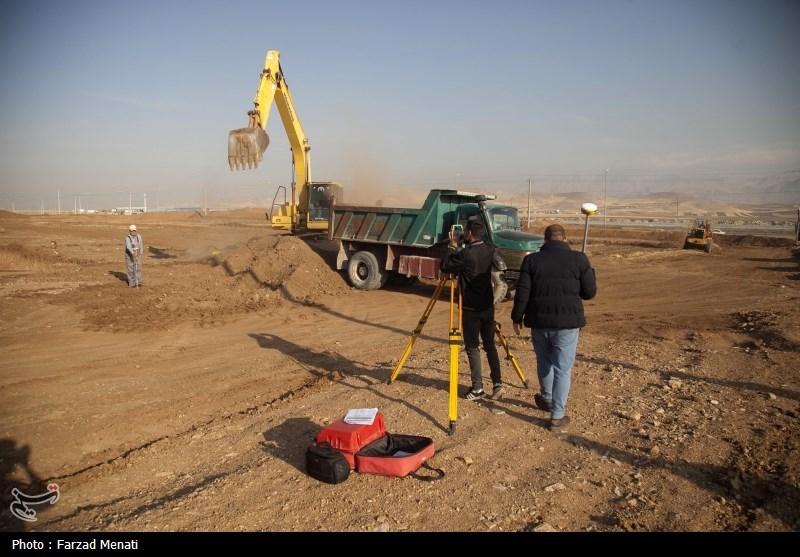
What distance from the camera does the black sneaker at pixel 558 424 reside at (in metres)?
5.37

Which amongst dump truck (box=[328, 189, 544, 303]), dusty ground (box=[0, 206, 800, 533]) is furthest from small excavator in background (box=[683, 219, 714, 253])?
dump truck (box=[328, 189, 544, 303])

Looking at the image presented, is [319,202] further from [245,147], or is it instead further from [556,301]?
[556,301]

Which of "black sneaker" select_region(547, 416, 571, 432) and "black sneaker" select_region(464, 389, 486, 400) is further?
"black sneaker" select_region(464, 389, 486, 400)

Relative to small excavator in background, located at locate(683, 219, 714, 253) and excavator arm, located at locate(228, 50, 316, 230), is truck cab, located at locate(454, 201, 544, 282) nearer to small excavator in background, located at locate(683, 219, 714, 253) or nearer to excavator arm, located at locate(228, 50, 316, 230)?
excavator arm, located at locate(228, 50, 316, 230)

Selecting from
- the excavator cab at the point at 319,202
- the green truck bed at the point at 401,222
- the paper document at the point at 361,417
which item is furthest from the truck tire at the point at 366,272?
the paper document at the point at 361,417

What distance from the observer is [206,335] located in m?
10.2

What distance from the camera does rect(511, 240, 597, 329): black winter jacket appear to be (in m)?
5.15

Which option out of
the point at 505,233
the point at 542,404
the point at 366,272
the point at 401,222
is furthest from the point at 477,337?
the point at 366,272

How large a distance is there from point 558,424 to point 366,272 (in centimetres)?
1075

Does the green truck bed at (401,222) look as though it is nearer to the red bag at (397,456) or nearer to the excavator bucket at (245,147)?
the excavator bucket at (245,147)

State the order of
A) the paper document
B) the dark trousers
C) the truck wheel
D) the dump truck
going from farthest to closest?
the dump truck < the truck wheel < the dark trousers < the paper document

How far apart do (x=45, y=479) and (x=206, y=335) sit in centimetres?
549

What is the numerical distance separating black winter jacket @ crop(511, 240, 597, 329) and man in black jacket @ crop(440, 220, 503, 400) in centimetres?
70

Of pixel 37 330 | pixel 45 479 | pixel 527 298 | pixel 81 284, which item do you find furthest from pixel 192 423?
pixel 81 284
